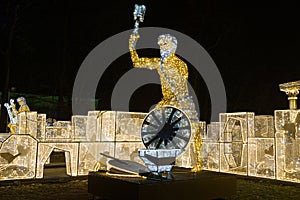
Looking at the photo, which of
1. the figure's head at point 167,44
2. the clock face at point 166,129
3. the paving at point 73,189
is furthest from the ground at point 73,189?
the figure's head at point 167,44

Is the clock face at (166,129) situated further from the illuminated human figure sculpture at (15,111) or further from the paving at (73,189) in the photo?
the illuminated human figure sculpture at (15,111)

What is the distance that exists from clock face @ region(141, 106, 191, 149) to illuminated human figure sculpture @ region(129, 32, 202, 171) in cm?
13

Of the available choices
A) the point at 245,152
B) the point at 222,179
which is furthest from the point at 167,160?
the point at 245,152

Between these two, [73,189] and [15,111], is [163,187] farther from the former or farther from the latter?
[15,111]

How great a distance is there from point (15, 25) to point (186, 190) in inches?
501

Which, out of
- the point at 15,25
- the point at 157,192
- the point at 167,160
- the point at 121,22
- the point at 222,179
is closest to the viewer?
the point at 157,192

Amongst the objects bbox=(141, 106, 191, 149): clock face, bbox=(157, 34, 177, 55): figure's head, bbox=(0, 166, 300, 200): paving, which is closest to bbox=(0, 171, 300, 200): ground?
bbox=(0, 166, 300, 200): paving

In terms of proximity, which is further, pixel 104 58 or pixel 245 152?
pixel 104 58

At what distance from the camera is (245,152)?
8297mm

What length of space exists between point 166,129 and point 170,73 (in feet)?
3.01

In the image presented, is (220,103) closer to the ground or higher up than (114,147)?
higher up

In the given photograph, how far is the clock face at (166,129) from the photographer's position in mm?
5551

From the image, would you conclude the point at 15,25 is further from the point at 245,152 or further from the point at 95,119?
the point at 245,152

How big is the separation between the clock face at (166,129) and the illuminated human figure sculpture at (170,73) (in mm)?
127
